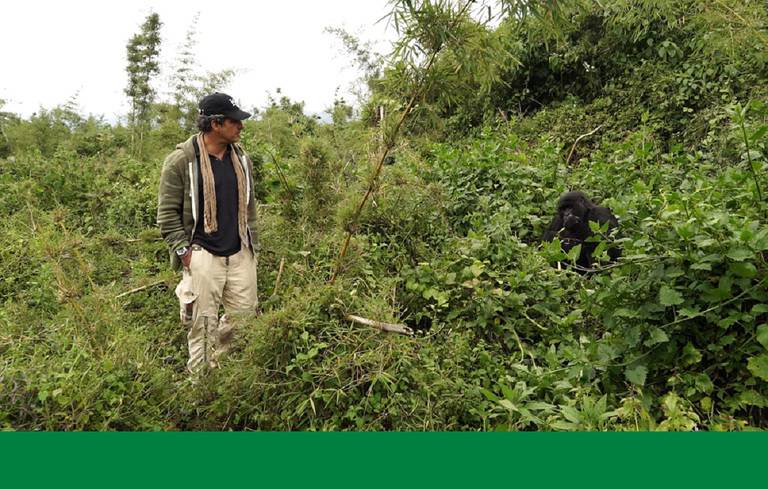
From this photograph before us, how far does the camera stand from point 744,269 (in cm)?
250

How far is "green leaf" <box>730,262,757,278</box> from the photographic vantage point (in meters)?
2.47

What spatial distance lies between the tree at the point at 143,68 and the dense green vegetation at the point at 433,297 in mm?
6724

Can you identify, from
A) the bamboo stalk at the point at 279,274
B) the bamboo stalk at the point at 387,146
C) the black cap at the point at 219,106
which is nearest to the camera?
the bamboo stalk at the point at 387,146

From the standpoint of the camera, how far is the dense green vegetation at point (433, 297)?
8.41 ft

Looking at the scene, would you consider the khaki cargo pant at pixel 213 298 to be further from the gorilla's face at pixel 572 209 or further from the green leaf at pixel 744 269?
the green leaf at pixel 744 269

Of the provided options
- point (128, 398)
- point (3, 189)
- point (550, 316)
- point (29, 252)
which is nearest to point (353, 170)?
point (550, 316)

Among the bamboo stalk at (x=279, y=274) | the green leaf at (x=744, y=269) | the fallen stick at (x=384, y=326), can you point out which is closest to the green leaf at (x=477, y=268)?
the fallen stick at (x=384, y=326)

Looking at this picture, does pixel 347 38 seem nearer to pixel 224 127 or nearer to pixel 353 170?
pixel 353 170

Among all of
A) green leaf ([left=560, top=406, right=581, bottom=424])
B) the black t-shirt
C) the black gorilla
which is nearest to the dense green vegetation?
green leaf ([left=560, top=406, right=581, bottom=424])

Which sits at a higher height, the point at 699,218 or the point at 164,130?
the point at 164,130

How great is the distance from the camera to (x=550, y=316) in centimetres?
350

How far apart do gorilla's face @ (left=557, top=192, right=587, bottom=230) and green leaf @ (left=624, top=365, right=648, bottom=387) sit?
1.93 metres

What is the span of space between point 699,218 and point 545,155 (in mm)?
3565

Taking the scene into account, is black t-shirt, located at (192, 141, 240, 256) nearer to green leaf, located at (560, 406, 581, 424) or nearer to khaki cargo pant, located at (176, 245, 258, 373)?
khaki cargo pant, located at (176, 245, 258, 373)
